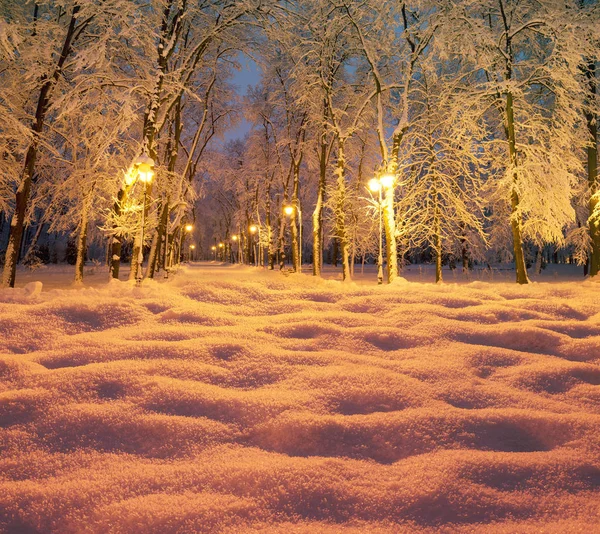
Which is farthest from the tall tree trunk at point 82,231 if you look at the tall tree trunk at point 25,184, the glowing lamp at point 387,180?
the glowing lamp at point 387,180

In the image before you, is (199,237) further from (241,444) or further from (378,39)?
(241,444)

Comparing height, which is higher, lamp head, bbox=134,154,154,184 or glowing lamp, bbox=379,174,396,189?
lamp head, bbox=134,154,154,184

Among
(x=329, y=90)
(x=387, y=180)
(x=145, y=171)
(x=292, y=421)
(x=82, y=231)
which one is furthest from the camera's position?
(x=329, y=90)

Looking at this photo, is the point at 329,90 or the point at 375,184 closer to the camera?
the point at 375,184

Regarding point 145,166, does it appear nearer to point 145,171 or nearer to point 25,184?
point 145,171

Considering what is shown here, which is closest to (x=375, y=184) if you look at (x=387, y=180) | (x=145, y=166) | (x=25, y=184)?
(x=387, y=180)

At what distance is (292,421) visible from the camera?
9.75ft

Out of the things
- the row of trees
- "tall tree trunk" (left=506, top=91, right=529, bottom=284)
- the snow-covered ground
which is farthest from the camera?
"tall tree trunk" (left=506, top=91, right=529, bottom=284)

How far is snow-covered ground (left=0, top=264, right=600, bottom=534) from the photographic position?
2232mm

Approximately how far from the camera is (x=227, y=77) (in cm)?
2020

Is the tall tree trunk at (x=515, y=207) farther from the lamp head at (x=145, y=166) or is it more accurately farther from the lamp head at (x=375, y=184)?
the lamp head at (x=145, y=166)

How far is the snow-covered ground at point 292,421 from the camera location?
223 cm

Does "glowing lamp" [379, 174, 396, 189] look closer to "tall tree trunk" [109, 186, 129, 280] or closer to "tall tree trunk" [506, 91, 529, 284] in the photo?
"tall tree trunk" [506, 91, 529, 284]

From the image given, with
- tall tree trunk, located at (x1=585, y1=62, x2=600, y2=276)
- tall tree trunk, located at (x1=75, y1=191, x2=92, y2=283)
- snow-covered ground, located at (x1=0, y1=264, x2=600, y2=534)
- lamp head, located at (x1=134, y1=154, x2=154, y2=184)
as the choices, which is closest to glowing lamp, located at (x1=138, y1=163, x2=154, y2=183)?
lamp head, located at (x1=134, y1=154, x2=154, y2=184)
